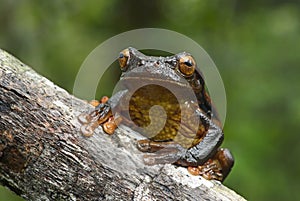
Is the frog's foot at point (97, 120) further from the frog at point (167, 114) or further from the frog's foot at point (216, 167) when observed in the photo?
the frog's foot at point (216, 167)

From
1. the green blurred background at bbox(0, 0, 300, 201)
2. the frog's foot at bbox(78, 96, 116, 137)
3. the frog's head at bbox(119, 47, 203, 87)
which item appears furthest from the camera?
the green blurred background at bbox(0, 0, 300, 201)

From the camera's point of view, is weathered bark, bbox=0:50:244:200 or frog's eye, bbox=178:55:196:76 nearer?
weathered bark, bbox=0:50:244:200

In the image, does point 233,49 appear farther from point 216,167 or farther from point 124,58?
point 124,58

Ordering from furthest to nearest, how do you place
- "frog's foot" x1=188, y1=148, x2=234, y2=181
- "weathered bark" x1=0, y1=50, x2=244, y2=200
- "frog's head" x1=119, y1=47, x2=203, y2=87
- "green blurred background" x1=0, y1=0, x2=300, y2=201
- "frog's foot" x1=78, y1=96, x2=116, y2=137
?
"green blurred background" x1=0, y1=0, x2=300, y2=201
"frog's head" x1=119, y1=47, x2=203, y2=87
"frog's foot" x1=188, y1=148, x2=234, y2=181
"frog's foot" x1=78, y1=96, x2=116, y2=137
"weathered bark" x1=0, y1=50, x2=244, y2=200

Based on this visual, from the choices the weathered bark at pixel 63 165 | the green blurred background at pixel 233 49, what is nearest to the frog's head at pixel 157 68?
the weathered bark at pixel 63 165

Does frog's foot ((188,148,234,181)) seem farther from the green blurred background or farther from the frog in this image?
the green blurred background

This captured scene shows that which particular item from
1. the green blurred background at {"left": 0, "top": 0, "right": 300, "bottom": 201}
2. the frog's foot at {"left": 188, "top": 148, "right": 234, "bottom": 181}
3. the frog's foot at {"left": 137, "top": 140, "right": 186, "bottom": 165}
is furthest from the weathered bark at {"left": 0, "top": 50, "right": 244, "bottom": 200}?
the green blurred background at {"left": 0, "top": 0, "right": 300, "bottom": 201}
